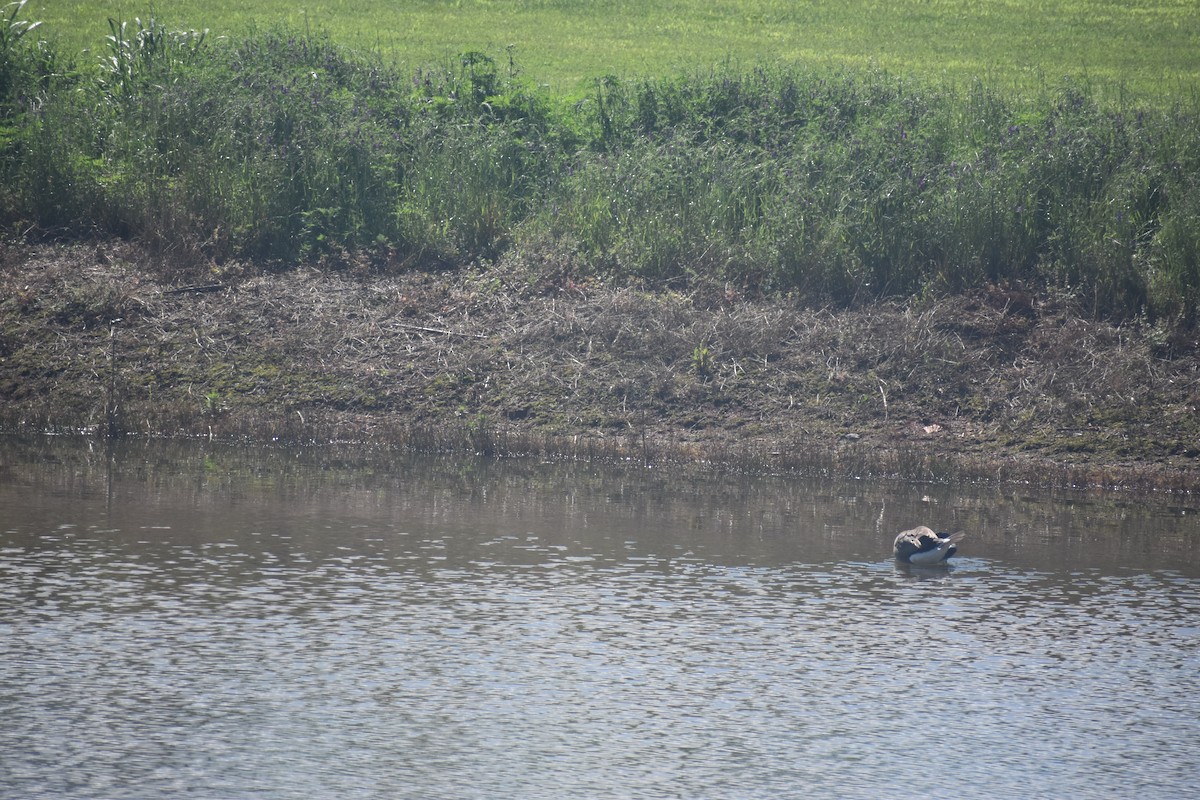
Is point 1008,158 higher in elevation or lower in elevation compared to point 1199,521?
higher

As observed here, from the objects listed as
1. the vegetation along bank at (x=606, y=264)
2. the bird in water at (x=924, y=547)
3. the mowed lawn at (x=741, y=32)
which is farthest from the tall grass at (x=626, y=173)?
the bird in water at (x=924, y=547)

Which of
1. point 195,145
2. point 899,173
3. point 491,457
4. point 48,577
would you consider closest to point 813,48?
point 899,173

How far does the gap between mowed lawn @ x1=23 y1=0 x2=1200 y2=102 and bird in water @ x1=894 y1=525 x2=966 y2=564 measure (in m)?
14.1

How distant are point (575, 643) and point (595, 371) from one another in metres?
8.85

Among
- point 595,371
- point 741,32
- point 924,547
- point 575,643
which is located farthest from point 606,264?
point 575,643

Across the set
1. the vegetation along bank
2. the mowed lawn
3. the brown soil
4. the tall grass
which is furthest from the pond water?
the mowed lawn

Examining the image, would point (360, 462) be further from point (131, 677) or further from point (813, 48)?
point (813, 48)

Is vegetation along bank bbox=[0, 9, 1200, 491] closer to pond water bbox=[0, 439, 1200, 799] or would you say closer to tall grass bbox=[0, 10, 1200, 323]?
tall grass bbox=[0, 10, 1200, 323]

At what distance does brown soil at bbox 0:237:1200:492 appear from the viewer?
15641 mm

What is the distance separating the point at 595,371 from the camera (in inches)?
683

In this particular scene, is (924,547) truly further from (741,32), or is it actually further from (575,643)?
(741,32)

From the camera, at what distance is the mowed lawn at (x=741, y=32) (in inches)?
992

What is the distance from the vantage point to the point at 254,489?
13.1 metres

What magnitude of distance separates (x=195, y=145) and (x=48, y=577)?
481 inches
